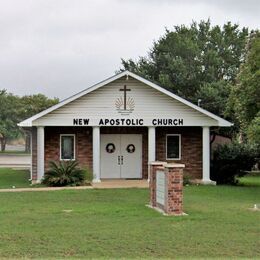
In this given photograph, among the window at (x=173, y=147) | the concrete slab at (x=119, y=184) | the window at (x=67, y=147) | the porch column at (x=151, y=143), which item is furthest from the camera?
the window at (x=173, y=147)

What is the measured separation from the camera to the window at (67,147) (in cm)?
2712

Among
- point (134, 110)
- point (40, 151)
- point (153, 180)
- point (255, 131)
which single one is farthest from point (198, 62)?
point (153, 180)

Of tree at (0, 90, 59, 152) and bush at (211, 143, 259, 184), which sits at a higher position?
tree at (0, 90, 59, 152)

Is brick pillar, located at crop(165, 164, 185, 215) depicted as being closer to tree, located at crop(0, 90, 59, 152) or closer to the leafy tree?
the leafy tree

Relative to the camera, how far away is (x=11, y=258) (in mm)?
8805

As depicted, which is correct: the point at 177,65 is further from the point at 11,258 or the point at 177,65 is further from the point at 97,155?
the point at 11,258

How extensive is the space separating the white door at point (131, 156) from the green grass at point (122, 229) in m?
9.24

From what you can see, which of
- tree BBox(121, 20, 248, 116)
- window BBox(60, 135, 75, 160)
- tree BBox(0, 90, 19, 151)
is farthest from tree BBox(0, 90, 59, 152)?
window BBox(60, 135, 75, 160)

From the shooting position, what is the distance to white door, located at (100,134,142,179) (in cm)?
2773

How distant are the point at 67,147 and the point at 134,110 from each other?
3.64m

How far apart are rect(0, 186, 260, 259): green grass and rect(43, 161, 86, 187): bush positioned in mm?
5810

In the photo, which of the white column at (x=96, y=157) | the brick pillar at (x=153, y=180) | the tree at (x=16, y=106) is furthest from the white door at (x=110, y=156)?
the tree at (x=16, y=106)

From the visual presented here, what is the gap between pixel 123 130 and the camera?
27.7 m

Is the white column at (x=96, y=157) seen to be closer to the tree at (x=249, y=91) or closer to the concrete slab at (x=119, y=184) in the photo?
the concrete slab at (x=119, y=184)
